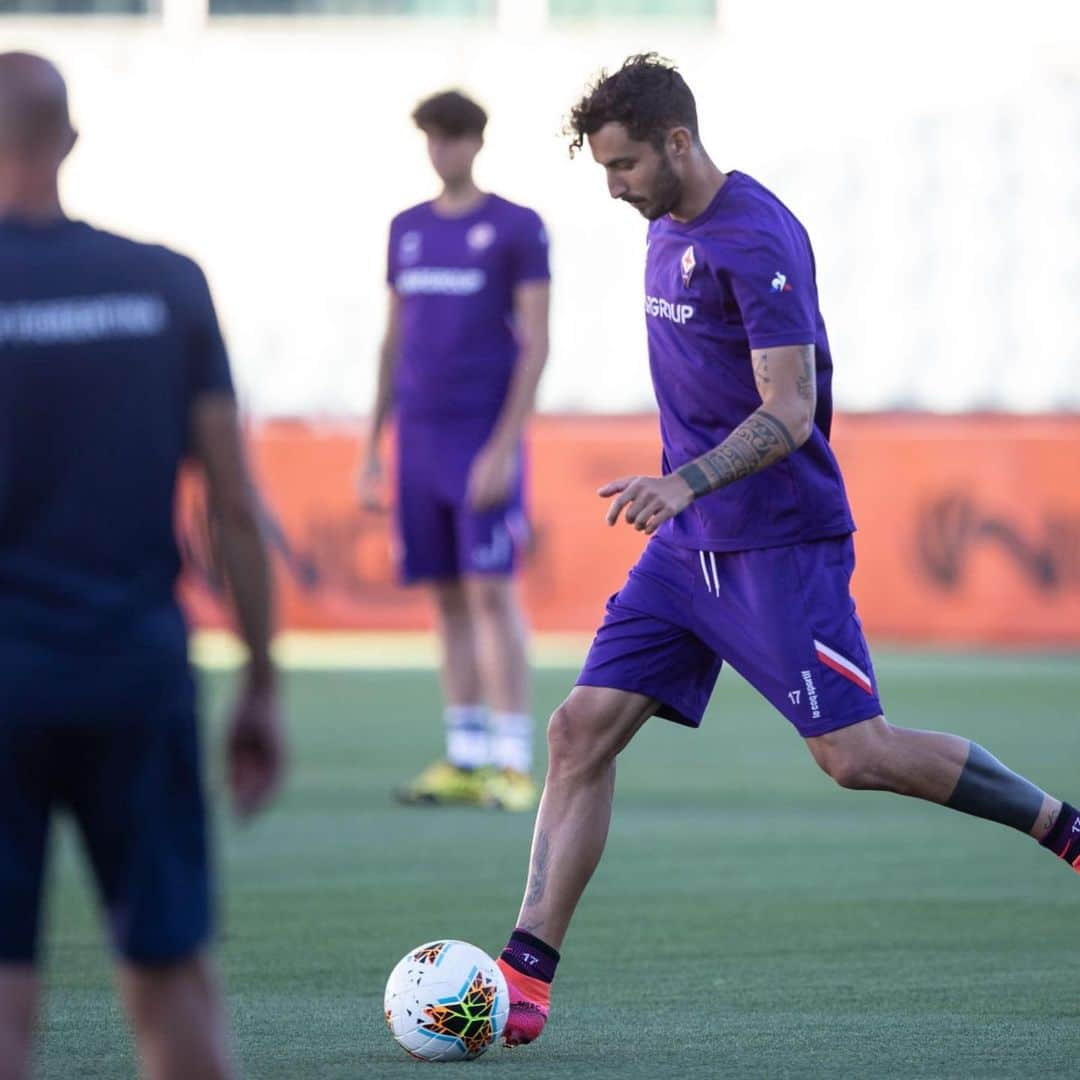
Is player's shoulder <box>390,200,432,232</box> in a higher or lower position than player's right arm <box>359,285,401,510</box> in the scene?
higher

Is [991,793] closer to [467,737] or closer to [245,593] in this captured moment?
[245,593]

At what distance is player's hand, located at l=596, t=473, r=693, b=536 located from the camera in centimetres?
474

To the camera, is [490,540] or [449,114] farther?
[490,540]

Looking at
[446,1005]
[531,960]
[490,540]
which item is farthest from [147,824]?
[490,540]

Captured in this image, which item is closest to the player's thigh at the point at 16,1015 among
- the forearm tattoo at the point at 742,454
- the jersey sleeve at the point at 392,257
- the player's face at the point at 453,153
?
the forearm tattoo at the point at 742,454

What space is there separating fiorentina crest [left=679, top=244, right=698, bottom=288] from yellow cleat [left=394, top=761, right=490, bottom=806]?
13.7ft

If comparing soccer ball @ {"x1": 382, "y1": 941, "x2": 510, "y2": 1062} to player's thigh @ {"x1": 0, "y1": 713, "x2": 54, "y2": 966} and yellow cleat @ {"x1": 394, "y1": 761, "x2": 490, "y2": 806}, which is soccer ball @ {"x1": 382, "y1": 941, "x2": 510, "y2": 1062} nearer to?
player's thigh @ {"x1": 0, "y1": 713, "x2": 54, "y2": 966}

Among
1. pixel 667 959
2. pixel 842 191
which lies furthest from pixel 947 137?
pixel 667 959

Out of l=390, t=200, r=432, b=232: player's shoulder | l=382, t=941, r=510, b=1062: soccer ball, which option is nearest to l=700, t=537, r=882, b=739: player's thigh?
l=382, t=941, r=510, b=1062: soccer ball

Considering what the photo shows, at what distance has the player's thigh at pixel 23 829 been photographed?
121 inches

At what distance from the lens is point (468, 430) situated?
916cm

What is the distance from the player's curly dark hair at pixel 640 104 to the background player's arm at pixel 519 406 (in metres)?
3.61

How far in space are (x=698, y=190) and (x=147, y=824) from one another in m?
2.53

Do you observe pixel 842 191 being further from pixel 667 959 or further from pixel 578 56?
pixel 667 959
